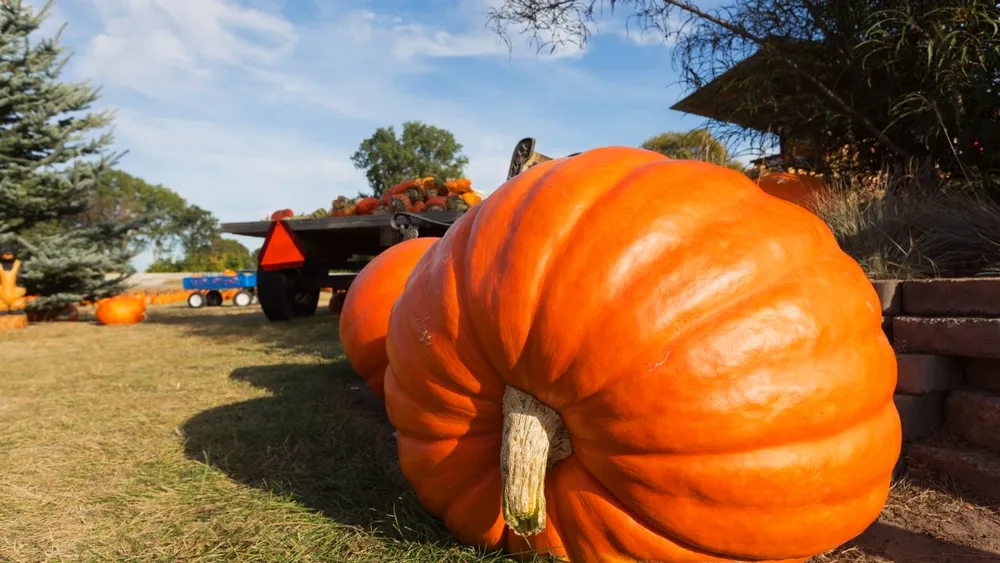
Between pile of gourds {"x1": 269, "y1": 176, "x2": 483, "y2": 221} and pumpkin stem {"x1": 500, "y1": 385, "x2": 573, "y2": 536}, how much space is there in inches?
191

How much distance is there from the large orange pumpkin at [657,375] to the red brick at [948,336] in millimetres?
834

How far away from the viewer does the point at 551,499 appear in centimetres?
141

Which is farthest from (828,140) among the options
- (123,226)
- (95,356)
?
(123,226)

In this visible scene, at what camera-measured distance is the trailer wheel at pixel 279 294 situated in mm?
7047

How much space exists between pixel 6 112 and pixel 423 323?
11.3 m

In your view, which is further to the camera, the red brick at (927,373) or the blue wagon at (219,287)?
the blue wagon at (219,287)

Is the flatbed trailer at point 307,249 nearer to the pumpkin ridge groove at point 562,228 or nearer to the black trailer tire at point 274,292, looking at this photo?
the black trailer tire at point 274,292

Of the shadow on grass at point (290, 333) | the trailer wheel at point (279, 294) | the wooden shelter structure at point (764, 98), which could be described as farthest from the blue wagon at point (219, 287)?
the wooden shelter structure at point (764, 98)

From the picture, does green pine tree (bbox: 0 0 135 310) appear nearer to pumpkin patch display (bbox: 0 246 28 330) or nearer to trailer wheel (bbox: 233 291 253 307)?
pumpkin patch display (bbox: 0 246 28 330)

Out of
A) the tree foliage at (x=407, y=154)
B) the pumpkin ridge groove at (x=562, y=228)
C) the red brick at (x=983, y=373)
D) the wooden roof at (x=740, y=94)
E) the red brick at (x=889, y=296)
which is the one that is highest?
the tree foliage at (x=407, y=154)

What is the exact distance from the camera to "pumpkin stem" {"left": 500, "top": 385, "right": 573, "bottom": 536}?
4.20ft

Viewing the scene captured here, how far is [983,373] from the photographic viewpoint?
214 centimetres

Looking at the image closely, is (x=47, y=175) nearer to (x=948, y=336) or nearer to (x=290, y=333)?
(x=290, y=333)

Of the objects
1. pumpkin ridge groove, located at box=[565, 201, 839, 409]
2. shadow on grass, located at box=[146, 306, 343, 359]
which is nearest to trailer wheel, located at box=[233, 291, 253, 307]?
shadow on grass, located at box=[146, 306, 343, 359]
